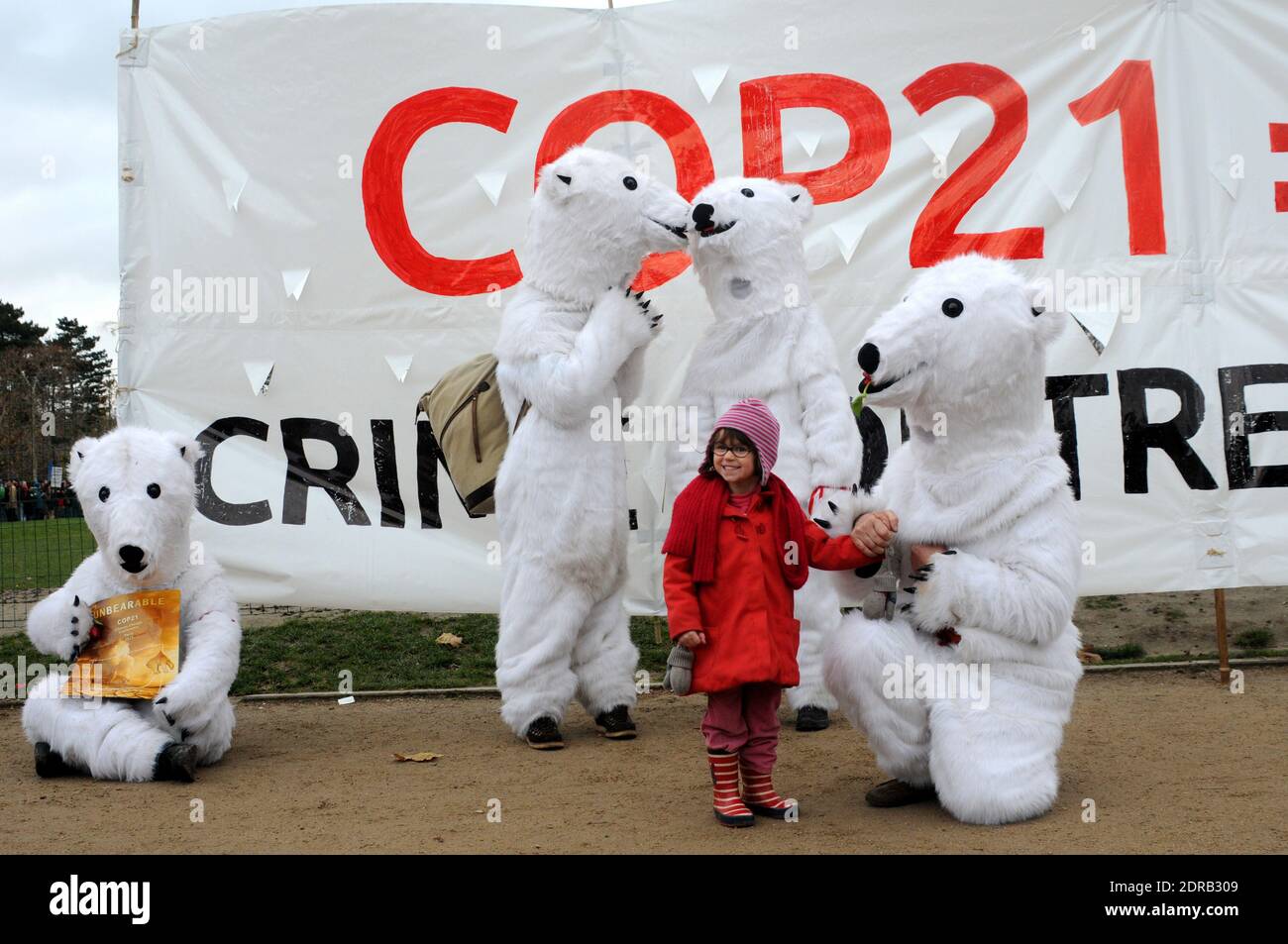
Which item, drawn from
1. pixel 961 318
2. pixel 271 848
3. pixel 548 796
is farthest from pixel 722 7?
pixel 271 848

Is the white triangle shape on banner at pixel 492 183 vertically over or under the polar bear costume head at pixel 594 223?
over

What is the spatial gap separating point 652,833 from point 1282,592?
19.2 ft

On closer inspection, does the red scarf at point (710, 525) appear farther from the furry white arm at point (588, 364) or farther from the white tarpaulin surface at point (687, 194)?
the white tarpaulin surface at point (687, 194)

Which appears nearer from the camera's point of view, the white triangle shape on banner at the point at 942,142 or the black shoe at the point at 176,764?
the black shoe at the point at 176,764

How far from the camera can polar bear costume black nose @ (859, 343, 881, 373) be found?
3633 mm

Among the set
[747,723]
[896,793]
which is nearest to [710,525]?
[747,723]

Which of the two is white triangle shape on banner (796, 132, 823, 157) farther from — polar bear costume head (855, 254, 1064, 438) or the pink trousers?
the pink trousers

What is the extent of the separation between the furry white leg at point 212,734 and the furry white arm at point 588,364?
165 centimetres

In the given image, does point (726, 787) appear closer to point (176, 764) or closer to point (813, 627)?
point (813, 627)

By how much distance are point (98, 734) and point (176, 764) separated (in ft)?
1.07

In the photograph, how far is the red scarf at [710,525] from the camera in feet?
11.8

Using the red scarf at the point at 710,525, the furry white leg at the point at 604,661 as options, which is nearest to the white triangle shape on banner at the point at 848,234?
the furry white leg at the point at 604,661

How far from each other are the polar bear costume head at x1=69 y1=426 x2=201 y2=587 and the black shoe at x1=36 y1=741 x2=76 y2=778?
2.18ft

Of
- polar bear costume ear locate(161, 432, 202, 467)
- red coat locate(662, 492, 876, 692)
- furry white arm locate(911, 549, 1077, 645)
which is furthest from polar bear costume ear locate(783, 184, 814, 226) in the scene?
polar bear costume ear locate(161, 432, 202, 467)
